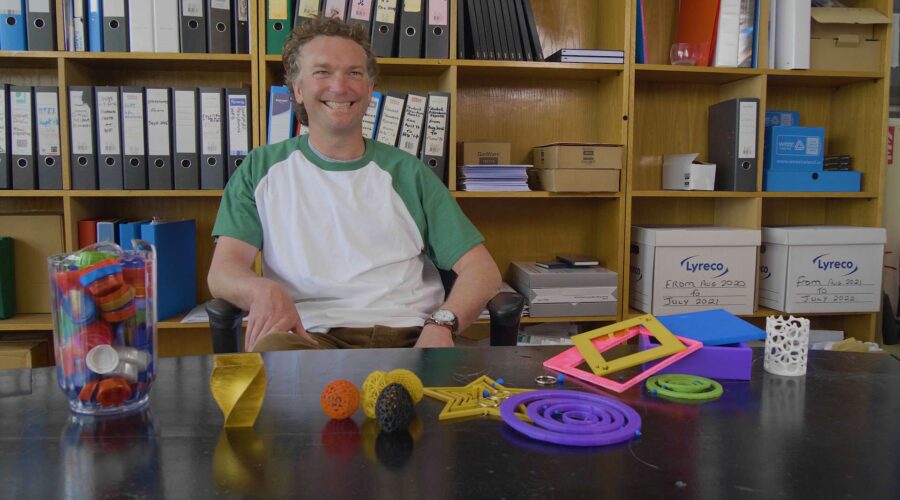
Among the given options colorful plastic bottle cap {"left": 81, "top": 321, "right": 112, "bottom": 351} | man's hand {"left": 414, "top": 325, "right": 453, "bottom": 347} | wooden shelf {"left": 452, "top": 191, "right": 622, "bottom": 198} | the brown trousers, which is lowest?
the brown trousers

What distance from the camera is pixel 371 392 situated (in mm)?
805

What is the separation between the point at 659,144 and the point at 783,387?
6.53ft

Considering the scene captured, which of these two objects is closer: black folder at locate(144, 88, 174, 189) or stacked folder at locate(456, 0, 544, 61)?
black folder at locate(144, 88, 174, 189)

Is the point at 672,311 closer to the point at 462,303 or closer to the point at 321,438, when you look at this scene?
the point at 462,303

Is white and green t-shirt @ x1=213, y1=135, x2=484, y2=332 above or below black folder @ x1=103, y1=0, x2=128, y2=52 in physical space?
below

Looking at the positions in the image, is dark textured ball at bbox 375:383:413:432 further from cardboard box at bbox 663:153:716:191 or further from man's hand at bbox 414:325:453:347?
cardboard box at bbox 663:153:716:191

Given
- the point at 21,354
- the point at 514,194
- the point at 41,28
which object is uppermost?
the point at 41,28

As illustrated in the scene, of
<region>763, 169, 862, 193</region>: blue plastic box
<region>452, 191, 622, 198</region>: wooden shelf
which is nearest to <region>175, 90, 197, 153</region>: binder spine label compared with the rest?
<region>452, 191, 622, 198</region>: wooden shelf

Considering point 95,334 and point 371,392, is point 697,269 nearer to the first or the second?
point 371,392

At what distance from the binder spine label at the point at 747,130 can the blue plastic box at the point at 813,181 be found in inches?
4.7

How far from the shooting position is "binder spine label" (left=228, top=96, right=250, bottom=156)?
7.52ft

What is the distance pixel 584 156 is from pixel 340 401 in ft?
5.79

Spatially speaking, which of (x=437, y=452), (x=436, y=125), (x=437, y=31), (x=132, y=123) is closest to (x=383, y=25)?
(x=437, y=31)

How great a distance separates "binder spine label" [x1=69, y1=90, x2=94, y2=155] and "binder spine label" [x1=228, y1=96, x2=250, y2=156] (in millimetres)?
448
